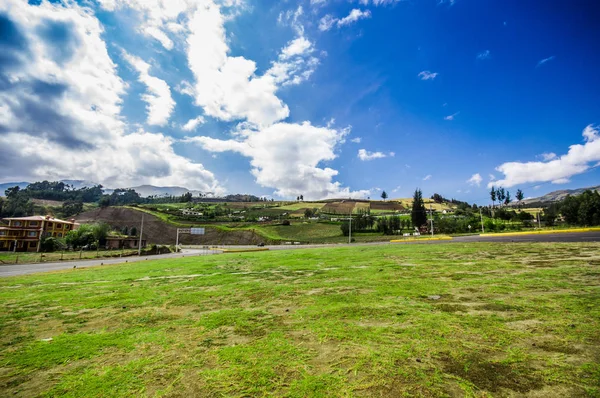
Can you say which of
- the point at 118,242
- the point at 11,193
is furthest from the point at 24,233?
the point at 11,193

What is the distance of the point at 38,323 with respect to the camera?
222 inches

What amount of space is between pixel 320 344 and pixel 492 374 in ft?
7.15

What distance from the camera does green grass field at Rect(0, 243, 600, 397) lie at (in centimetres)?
283

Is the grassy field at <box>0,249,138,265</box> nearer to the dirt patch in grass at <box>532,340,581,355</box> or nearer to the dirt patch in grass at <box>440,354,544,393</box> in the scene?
the dirt patch in grass at <box>440,354,544,393</box>

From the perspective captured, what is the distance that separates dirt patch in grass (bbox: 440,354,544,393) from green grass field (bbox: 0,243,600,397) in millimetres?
12

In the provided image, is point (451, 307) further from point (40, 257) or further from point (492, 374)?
point (40, 257)

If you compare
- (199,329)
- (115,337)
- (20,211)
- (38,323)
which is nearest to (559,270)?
(199,329)

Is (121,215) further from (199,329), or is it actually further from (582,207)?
(582,207)

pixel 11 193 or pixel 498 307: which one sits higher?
pixel 11 193

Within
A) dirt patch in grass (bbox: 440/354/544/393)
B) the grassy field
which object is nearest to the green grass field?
dirt patch in grass (bbox: 440/354/544/393)

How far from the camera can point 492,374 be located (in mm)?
2902

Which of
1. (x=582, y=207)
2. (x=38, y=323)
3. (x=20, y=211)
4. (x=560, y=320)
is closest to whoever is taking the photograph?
(x=560, y=320)

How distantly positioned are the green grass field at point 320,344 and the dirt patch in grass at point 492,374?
1 cm

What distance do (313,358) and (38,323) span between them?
21.3 feet
